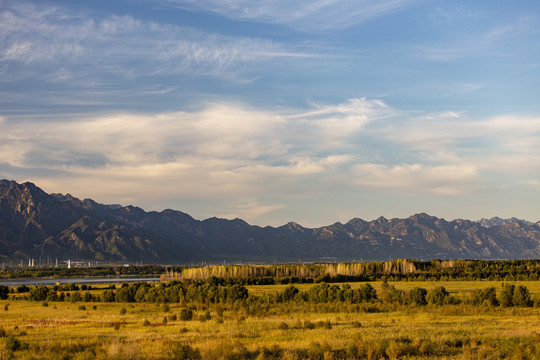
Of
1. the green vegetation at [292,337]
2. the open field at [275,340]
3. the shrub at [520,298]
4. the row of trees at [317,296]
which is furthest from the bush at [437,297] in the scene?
the open field at [275,340]

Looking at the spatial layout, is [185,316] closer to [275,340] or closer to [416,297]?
[275,340]

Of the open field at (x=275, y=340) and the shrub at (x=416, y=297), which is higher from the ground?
the open field at (x=275, y=340)

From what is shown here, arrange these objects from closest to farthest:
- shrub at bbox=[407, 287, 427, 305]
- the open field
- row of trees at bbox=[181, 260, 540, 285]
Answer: the open field < shrub at bbox=[407, 287, 427, 305] < row of trees at bbox=[181, 260, 540, 285]

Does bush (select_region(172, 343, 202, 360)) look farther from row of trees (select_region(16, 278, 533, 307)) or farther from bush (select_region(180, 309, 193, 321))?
row of trees (select_region(16, 278, 533, 307))

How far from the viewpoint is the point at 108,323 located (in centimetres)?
4269

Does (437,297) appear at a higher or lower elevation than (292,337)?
lower

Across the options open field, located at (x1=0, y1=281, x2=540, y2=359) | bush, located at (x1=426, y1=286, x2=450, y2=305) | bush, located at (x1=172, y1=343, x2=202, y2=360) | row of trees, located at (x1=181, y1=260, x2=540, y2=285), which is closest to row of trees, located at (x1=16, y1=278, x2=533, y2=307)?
bush, located at (x1=426, y1=286, x2=450, y2=305)

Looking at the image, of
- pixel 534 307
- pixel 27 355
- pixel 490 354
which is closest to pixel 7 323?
pixel 27 355

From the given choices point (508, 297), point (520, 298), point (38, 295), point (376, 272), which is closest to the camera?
point (520, 298)

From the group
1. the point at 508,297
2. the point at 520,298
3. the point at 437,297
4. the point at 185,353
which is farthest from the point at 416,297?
the point at 185,353

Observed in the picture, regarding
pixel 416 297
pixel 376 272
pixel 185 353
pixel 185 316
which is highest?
pixel 185 353

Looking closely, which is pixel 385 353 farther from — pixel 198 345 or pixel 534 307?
pixel 534 307

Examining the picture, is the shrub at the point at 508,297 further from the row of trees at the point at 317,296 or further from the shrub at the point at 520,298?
the shrub at the point at 520,298

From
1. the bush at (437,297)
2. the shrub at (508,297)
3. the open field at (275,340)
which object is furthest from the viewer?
the bush at (437,297)
